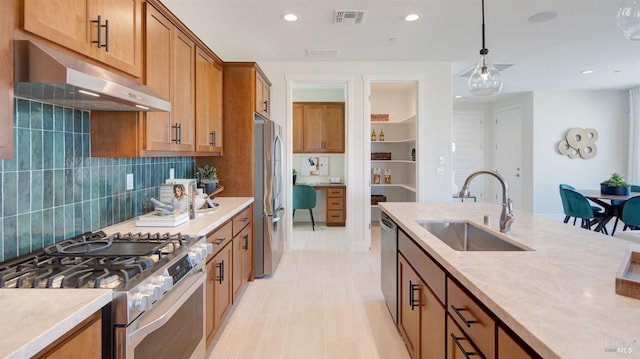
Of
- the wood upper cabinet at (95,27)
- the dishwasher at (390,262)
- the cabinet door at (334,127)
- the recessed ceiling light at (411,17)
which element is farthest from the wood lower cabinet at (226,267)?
the cabinet door at (334,127)

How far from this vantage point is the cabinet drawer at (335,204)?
6.38m

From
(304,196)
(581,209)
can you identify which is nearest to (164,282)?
(304,196)

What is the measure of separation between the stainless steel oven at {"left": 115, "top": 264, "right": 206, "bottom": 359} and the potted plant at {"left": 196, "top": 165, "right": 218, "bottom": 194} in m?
1.34

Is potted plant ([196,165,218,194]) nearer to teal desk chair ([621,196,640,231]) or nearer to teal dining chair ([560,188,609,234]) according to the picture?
teal dining chair ([560,188,609,234])

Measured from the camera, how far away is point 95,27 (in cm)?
157

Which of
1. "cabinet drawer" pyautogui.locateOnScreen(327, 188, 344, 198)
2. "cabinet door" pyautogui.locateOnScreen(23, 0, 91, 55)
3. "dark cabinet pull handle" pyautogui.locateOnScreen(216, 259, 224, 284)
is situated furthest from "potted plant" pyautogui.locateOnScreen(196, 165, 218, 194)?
"cabinet drawer" pyautogui.locateOnScreen(327, 188, 344, 198)

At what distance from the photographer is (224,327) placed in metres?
2.60

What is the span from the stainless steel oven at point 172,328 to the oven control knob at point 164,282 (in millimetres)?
67

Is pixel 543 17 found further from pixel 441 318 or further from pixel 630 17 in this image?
pixel 441 318

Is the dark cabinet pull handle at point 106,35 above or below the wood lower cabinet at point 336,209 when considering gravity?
above

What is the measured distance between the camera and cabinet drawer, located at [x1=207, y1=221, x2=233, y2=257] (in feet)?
7.24

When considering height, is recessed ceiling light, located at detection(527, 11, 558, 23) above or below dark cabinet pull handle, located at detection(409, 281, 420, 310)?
above

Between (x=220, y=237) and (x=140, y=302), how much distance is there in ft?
3.92

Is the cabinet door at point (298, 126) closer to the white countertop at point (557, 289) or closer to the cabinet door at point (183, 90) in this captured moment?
the cabinet door at point (183, 90)
